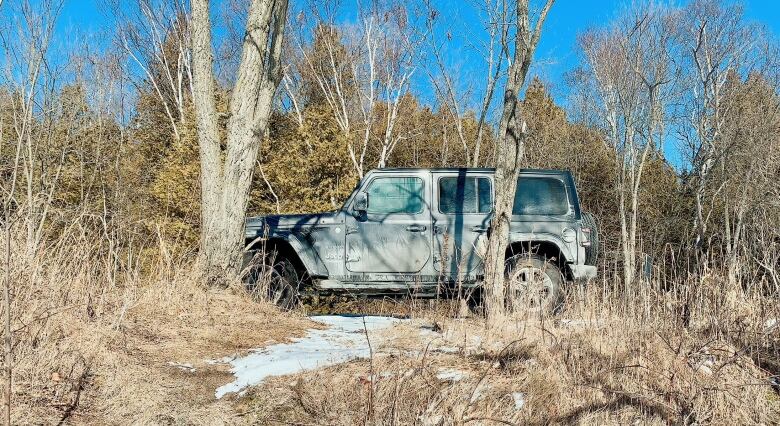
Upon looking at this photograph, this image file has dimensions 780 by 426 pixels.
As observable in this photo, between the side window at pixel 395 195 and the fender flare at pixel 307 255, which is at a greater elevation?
the side window at pixel 395 195

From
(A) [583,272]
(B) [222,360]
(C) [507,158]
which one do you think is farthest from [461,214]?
(B) [222,360]

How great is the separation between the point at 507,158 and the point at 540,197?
2.02m

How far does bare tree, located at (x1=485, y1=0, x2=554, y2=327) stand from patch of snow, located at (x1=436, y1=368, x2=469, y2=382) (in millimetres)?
1238

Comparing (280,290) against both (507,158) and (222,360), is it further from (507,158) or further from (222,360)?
(507,158)

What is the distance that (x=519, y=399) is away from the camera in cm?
338

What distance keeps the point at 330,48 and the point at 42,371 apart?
840 inches

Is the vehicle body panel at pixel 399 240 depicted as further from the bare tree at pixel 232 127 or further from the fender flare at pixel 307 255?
the bare tree at pixel 232 127

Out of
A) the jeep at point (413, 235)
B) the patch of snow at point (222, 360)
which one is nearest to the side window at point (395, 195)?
the jeep at point (413, 235)

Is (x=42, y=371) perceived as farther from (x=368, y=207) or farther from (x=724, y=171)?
(x=724, y=171)

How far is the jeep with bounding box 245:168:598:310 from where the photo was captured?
718 centimetres

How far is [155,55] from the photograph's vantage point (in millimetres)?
27016

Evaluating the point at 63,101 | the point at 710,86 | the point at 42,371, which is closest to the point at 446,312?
the point at 42,371

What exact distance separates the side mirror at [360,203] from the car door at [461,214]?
805 millimetres

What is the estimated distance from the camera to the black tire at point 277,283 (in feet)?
21.7
